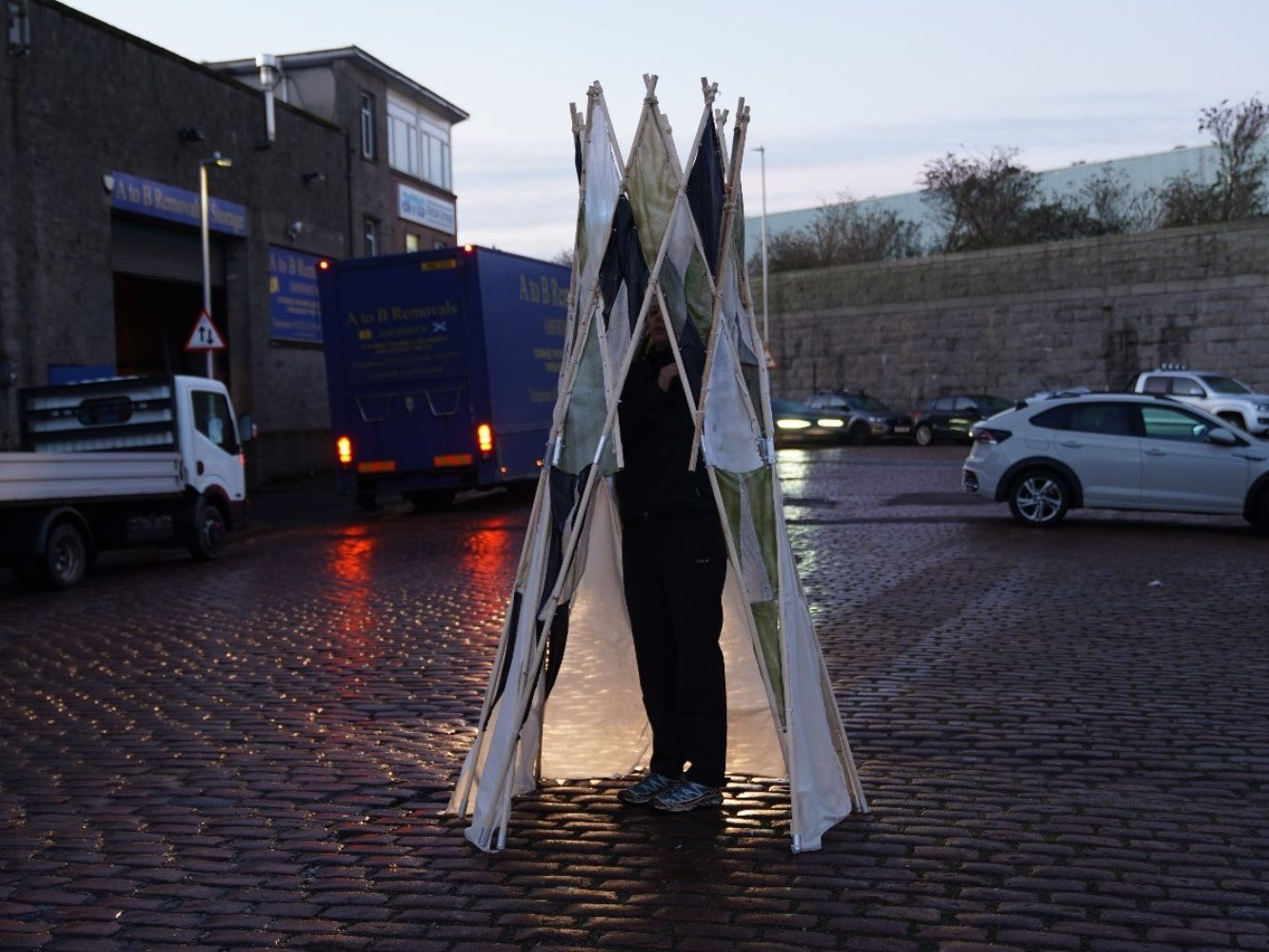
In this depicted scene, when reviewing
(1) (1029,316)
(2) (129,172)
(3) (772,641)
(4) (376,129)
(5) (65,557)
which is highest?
(4) (376,129)

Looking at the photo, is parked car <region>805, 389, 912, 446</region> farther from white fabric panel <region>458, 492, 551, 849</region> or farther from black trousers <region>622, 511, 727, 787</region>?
white fabric panel <region>458, 492, 551, 849</region>

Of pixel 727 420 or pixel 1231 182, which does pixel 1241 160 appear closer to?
pixel 1231 182

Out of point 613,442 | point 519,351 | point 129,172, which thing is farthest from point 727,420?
point 129,172

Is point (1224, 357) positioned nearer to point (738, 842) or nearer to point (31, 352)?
point (31, 352)

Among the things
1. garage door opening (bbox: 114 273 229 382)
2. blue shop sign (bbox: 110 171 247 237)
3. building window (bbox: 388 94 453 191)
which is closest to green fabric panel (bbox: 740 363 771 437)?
blue shop sign (bbox: 110 171 247 237)

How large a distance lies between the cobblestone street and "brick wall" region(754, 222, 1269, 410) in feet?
100

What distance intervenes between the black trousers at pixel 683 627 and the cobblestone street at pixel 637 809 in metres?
0.32

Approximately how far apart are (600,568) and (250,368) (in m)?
27.2

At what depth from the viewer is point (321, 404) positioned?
3509 cm

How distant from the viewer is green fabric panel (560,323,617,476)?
18.3 feet

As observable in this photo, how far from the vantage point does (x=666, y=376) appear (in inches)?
220

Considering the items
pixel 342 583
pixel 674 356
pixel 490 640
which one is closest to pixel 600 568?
pixel 674 356

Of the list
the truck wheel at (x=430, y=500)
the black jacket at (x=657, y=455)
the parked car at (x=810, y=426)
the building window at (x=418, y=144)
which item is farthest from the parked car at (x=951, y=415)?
the black jacket at (x=657, y=455)

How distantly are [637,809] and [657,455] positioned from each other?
4.55ft
